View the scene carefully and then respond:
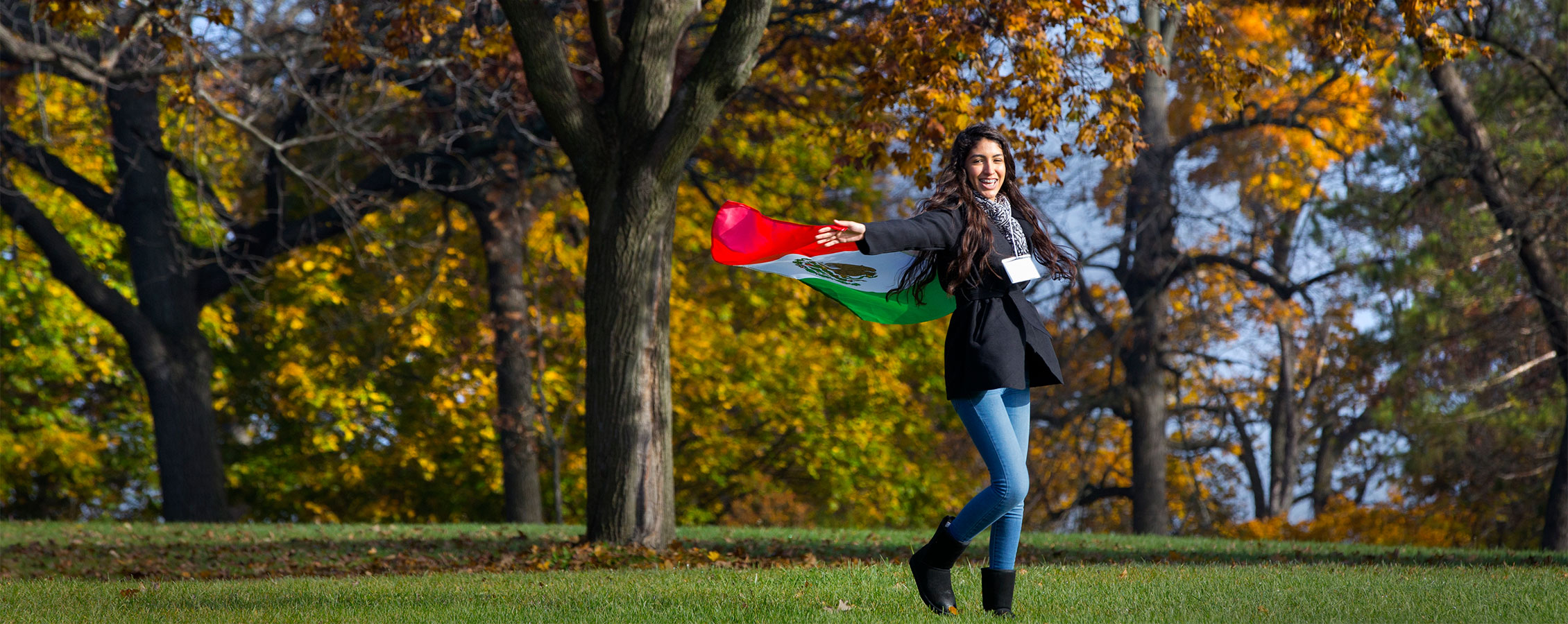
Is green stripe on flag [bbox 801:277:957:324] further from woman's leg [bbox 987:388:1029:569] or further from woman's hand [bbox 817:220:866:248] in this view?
woman's hand [bbox 817:220:866:248]

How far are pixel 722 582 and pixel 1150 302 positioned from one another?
52.9ft

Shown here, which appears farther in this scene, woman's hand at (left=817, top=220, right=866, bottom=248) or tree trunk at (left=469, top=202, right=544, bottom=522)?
tree trunk at (left=469, top=202, right=544, bottom=522)

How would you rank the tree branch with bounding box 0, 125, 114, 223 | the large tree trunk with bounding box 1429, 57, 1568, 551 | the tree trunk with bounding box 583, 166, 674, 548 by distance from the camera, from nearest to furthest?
1. the tree trunk with bounding box 583, 166, 674, 548
2. the large tree trunk with bounding box 1429, 57, 1568, 551
3. the tree branch with bounding box 0, 125, 114, 223

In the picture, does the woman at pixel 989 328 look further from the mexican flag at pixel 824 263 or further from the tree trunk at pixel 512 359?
the tree trunk at pixel 512 359

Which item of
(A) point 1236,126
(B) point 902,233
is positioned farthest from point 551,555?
(A) point 1236,126

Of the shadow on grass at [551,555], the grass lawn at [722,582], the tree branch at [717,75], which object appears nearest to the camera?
the grass lawn at [722,582]

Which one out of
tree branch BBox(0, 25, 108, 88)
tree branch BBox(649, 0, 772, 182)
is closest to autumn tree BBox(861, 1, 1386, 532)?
tree branch BBox(649, 0, 772, 182)

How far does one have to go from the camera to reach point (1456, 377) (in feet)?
A: 65.5

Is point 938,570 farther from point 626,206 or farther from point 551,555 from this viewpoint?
point 626,206

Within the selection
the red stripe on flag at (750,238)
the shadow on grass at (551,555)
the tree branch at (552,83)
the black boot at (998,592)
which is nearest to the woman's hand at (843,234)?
the red stripe on flag at (750,238)

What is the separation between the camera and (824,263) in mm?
5914

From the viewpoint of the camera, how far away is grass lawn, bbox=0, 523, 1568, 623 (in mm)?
5781

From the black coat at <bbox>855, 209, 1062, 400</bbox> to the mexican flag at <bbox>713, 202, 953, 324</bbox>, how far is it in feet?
1.26

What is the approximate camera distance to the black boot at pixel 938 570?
553 centimetres
